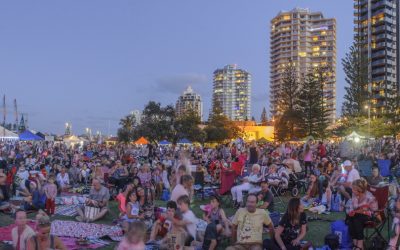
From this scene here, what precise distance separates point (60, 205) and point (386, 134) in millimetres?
42501

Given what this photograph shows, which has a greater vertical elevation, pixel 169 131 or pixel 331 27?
pixel 331 27

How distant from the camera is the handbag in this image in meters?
9.43

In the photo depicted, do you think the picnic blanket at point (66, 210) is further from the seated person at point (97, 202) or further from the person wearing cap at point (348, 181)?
the person wearing cap at point (348, 181)

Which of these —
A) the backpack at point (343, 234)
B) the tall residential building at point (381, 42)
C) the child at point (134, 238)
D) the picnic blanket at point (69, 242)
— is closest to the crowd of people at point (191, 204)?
the child at point (134, 238)

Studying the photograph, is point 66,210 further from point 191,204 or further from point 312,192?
point 312,192

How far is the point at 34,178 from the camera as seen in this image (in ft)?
38.9

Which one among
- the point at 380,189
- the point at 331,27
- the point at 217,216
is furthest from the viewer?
the point at 331,27

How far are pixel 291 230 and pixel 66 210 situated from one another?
21.3 ft

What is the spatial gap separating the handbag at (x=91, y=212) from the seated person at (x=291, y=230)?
15.1ft

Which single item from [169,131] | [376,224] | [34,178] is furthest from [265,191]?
[169,131]

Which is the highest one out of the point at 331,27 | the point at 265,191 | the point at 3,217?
the point at 331,27

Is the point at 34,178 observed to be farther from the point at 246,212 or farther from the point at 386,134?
the point at 386,134

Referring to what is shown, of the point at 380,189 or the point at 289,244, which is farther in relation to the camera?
Answer: the point at 380,189

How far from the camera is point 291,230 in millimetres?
6070
